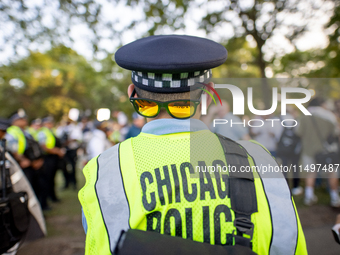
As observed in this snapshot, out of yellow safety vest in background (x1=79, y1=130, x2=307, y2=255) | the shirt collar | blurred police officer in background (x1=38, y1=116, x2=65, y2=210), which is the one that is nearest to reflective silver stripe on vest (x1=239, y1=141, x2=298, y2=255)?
yellow safety vest in background (x1=79, y1=130, x2=307, y2=255)

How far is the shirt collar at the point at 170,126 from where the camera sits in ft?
3.58

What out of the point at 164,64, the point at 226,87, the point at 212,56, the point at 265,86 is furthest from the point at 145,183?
the point at 265,86

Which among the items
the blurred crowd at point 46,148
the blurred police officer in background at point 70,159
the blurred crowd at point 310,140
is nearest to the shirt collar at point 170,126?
the blurred crowd at point 310,140

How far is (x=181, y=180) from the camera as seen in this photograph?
3.32 feet

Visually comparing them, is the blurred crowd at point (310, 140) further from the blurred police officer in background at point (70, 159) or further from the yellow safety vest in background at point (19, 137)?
the blurred police officer in background at point (70, 159)

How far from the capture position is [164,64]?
0.99 meters

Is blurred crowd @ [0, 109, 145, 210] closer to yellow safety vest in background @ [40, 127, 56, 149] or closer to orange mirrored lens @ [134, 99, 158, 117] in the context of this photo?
yellow safety vest in background @ [40, 127, 56, 149]

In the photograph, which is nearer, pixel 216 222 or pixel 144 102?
pixel 216 222

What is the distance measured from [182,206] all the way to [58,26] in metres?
5.58

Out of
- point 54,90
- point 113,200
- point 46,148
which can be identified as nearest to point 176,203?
point 113,200

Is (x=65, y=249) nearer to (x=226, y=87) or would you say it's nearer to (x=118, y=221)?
(x=118, y=221)

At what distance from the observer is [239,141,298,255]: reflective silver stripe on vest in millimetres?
967

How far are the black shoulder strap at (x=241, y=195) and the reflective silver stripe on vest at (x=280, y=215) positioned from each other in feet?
0.23

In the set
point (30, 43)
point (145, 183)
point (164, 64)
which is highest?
point (30, 43)
